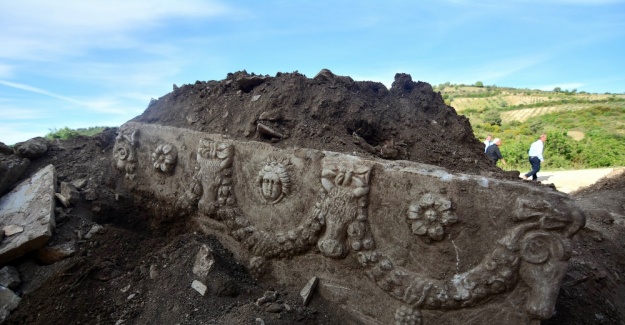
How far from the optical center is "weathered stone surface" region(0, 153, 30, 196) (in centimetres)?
405

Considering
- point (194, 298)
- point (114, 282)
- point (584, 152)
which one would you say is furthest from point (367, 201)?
point (584, 152)

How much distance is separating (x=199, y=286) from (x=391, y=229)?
1562 mm

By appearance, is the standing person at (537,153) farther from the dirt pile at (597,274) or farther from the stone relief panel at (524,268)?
the stone relief panel at (524,268)

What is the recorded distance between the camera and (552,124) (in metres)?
34.4

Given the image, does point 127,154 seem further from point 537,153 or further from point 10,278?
point 537,153

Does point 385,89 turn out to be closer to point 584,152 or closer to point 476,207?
point 476,207

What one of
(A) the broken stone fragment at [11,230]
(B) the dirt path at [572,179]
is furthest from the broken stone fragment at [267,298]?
(B) the dirt path at [572,179]

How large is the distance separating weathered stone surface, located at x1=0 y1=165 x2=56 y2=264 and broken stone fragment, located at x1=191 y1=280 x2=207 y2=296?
1485 millimetres

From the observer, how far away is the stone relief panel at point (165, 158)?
12.6 feet

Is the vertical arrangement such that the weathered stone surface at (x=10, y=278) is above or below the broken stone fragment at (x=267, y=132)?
below

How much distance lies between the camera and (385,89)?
426 cm

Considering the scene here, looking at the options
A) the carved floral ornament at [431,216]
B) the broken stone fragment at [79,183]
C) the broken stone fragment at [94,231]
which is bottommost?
the broken stone fragment at [94,231]

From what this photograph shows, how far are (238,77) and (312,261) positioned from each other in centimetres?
228

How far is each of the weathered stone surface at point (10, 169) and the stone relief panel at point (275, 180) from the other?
301cm
